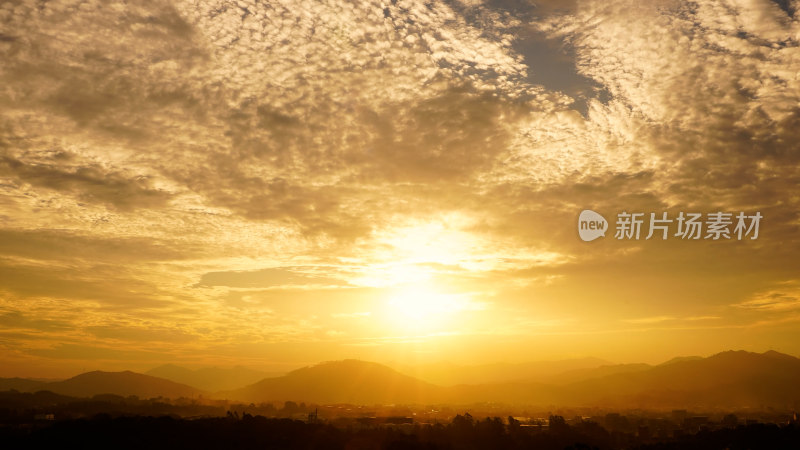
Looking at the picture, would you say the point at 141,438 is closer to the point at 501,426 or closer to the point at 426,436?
the point at 426,436

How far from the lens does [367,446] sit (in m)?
119

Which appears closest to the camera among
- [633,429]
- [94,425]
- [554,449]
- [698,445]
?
[698,445]

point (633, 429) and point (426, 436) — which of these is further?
point (633, 429)

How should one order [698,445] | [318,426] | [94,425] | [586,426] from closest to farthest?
[698,445]
[94,425]
[318,426]
[586,426]

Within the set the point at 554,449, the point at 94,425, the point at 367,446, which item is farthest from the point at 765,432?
the point at 94,425

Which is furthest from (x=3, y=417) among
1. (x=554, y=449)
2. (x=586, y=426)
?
(x=586, y=426)

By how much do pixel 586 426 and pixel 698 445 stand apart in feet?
221

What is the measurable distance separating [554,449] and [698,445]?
103ft

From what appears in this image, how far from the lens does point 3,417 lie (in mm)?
156125

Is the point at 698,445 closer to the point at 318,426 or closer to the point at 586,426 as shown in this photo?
the point at 586,426

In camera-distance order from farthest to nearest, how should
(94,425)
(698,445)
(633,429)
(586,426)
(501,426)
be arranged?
(633,429), (586,426), (501,426), (94,425), (698,445)

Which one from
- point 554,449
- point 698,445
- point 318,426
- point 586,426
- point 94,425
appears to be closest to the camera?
point 698,445

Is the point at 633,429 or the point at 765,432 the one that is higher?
the point at 765,432

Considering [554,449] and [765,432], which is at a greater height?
[765,432]
